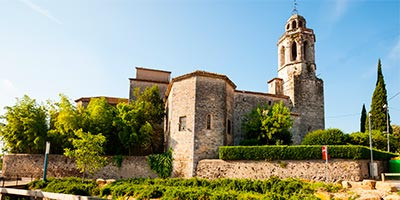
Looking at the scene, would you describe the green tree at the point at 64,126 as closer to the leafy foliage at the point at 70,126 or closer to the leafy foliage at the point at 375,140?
the leafy foliage at the point at 70,126

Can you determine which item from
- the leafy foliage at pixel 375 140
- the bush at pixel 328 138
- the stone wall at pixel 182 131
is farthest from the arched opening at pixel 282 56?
the stone wall at pixel 182 131

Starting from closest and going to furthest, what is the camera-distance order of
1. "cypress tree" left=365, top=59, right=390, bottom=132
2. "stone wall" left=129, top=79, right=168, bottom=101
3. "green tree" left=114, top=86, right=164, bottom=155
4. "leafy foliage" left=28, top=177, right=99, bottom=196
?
1. "leafy foliage" left=28, top=177, right=99, bottom=196
2. "green tree" left=114, top=86, right=164, bottom=155
3. "stone wall" left=129, top=79, right=168, bottom=101
4. "cypress tree" left=365, top=59, right=390, bottom=132

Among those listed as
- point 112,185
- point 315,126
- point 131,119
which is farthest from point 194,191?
point 315,126

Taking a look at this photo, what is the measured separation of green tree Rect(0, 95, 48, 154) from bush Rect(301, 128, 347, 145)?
20004 millimetres

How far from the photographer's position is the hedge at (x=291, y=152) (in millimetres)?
16094

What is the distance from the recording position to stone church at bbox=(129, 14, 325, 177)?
59.4 ft

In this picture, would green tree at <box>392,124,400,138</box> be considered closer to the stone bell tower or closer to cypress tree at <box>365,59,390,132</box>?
cypress tree at <box>365,59,390,132</box>

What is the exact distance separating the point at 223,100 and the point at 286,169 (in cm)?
619

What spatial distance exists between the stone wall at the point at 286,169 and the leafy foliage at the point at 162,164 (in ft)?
7.55

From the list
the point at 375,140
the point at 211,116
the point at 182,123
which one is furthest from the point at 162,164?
the point at 375,140

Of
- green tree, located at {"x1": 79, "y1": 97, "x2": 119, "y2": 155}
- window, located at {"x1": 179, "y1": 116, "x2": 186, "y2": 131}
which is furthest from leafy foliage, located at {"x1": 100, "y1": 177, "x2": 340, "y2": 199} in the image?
green tree, located at {"x1": 79, "y1": 97, "x2": 119, "y2": 155}

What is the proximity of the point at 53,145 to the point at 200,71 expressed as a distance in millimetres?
12560

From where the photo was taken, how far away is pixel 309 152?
53.9ft

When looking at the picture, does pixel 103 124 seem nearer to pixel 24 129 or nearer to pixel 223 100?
pixel 24 129
